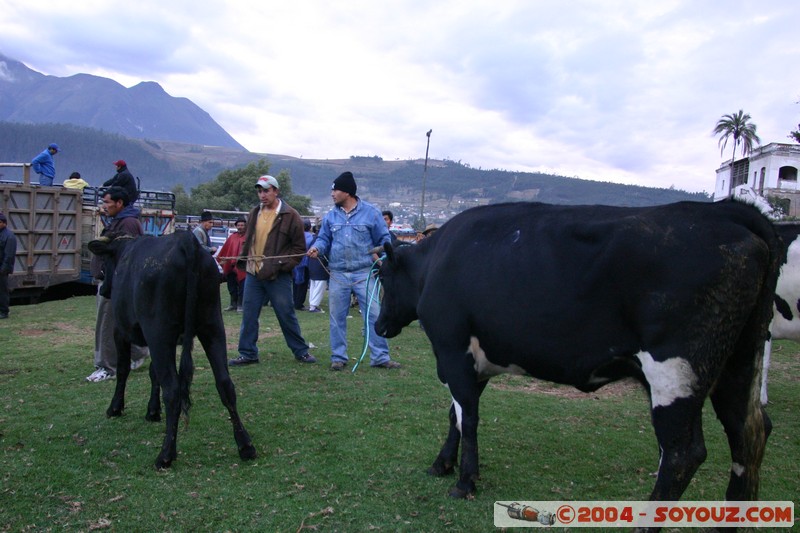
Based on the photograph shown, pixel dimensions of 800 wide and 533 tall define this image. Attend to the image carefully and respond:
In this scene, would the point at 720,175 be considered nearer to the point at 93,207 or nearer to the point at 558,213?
the point at 93,207

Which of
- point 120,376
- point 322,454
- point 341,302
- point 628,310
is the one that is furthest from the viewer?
point 341,302

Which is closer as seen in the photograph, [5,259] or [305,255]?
[305,255]

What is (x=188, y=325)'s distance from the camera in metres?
4.81

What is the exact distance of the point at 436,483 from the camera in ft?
14.1

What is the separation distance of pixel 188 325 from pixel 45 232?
40.2ft

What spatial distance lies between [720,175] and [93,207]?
6637cm

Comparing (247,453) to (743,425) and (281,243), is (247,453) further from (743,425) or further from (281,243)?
(281,243)

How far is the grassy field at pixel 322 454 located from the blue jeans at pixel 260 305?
56cm

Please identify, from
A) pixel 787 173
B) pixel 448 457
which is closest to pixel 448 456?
pixel 448 457

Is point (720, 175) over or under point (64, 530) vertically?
over

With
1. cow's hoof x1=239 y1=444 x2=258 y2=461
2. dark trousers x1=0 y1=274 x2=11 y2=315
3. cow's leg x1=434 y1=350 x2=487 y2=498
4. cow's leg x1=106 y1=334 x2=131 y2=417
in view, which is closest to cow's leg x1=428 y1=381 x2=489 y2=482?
cow's leg x1=434 y1=350 x2=487 y2=498

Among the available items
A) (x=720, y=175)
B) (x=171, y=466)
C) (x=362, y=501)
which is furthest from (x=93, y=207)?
(x=720, y=175)

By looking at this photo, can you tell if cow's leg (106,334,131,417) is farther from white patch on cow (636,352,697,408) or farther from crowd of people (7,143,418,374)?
white patch on cow (636,352,697,408)

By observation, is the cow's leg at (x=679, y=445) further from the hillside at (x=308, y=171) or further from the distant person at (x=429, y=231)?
the hillside at (x=308, y=171)
